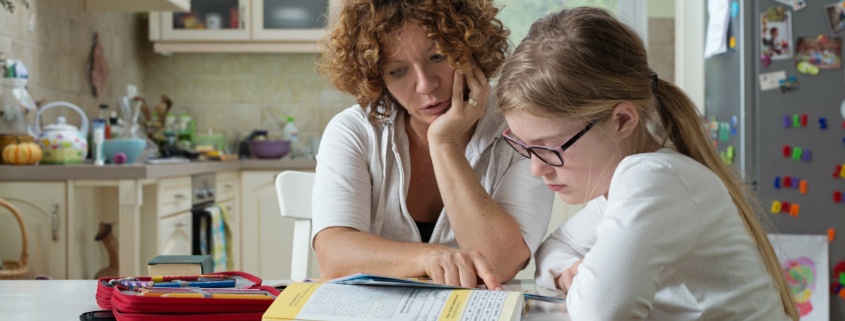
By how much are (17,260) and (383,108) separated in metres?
1.68

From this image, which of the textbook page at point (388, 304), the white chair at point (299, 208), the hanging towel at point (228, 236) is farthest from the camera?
the hanging towel at point (228, 236)

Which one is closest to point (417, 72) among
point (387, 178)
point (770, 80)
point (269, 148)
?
point (387, 178)

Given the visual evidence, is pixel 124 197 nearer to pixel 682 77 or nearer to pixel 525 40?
pixel 525 40

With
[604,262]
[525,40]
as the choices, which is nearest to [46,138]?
[525,40]

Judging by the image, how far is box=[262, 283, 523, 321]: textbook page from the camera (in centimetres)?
100

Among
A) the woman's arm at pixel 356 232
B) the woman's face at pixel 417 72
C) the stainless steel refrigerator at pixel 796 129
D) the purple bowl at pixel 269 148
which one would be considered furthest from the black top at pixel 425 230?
the purple bowl at pixel 269 148

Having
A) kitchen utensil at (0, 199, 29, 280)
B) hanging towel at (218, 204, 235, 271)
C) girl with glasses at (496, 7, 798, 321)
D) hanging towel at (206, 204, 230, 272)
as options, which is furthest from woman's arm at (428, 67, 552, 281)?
hanging towel at (218, 204, 235, 271)

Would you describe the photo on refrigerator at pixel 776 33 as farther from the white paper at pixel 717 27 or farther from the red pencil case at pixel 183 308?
the red pencil case at pixel 183 308

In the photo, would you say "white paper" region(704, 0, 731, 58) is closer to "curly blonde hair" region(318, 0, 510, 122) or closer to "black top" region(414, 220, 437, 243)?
"curly blonde hair" region(318, 0, 510, 122)

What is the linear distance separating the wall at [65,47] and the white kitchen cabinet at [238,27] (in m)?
0.20

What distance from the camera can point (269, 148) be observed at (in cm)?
461

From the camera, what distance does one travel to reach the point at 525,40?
1.29 m

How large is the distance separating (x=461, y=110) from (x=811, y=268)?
234 centimetres

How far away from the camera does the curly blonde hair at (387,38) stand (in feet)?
5.51
